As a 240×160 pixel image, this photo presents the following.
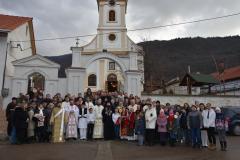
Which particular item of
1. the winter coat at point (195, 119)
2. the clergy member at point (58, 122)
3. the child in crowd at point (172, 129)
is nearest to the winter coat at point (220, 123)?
the winter coat at point (195, 119)

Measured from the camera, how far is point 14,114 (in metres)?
13.6

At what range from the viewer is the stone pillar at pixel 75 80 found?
72.3 ft

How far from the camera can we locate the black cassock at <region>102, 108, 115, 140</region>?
1490 centimetres

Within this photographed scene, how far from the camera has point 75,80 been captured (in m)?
22.3

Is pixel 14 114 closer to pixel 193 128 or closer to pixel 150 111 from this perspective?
pixel 150 111

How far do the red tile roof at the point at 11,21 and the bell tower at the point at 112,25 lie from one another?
428 inches

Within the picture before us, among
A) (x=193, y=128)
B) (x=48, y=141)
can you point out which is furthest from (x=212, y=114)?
(x=48, y=141)

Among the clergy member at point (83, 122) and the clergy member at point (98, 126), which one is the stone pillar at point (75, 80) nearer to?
the clergy member at point (83, 122)

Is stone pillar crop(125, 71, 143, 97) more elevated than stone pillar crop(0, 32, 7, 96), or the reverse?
stone pillar crop(0, 32, 7, 96)

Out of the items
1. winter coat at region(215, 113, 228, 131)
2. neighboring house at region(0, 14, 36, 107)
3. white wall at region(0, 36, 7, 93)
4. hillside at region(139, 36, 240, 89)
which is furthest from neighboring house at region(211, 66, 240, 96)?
hillside at region(139, 36, 240, 89)

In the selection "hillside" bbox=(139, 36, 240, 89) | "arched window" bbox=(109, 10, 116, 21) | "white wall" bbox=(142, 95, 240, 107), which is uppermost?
"hillside" bbox=(139, 36, 240, 89)

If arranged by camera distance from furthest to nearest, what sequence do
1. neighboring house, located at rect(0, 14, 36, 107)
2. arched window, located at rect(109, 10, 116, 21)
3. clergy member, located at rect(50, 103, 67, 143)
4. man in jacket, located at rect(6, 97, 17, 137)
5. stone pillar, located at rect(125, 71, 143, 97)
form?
arched window, located at rect(109, 10, 116, 21)
stone pillar, located at rect(125, 71, 143, 97)
neighboring house, located at rect(0, 14, 36, 107)
clergy member, located at rect(50, 103, 67, 143)
man in jacket, located at rect(6, 97, 17, 137)

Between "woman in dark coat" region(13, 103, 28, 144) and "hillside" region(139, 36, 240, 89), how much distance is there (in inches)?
2445

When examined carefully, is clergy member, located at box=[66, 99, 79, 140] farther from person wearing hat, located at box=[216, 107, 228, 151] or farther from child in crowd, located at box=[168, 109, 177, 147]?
person wearing hat, located at box=[216, 107, 228, 151]
